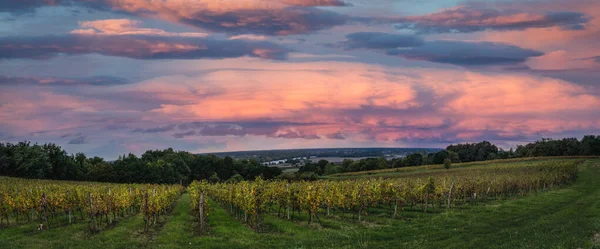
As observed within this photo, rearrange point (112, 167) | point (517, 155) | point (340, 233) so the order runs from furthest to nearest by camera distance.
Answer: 1. point (517, 155)
2. point (112, 167)
3. point (340, 233)

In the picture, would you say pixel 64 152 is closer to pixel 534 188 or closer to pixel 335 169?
pixel 335 169

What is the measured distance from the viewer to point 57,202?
34094 mm

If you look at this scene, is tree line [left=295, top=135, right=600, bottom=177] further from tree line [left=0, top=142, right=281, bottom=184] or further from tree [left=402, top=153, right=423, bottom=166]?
tree line [left=0, top=142, right=281, bottom=184]

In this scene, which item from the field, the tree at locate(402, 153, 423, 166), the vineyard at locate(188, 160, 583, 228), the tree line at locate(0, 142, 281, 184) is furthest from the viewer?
the tree at locate(402, 153, 423, 166)

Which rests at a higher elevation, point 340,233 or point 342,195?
point 342,195

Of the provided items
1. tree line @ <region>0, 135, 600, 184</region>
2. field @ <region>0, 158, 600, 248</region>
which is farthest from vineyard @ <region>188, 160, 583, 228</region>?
tree line @ <region>0, 135, 600, 184</region>

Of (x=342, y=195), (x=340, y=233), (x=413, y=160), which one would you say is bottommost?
(x=340, y=233)

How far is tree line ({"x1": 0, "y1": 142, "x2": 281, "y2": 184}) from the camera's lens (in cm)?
10744

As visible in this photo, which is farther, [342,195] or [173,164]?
[173,164]

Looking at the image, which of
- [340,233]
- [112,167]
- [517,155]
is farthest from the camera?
[517,155]

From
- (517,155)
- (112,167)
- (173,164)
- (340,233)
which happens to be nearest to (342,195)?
(340,233)

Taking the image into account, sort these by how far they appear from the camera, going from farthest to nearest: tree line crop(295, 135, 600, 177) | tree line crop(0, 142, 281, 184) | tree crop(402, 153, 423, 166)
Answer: tree crop(402, 153, 423, 166) < tree line crop(295, 135, 600, 177) < tree line crop(0, 142, 281, 184)

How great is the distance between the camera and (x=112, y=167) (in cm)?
12244

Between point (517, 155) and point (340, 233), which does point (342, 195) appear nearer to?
point (340, 233)
